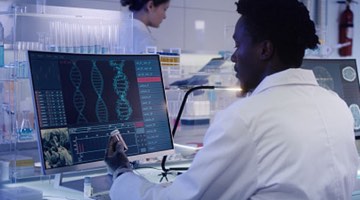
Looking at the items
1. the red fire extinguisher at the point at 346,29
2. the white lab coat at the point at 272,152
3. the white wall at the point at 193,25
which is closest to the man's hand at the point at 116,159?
the white lab coat at the point at 272,152

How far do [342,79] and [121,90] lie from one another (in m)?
1.12

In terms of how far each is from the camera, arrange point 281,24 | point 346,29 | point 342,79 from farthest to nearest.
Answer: point 346,29, point 342,79, point 281,24

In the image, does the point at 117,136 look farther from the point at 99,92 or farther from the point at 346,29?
the point at 346,29

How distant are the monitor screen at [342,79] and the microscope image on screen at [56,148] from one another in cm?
121

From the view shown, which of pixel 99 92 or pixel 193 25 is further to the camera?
pixel 193 25

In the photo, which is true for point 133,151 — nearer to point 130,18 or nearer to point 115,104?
point 115,104

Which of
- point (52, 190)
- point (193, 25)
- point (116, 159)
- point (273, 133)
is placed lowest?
point (52, 190)

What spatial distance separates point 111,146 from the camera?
1580 millimetres

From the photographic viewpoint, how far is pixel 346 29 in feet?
18.1

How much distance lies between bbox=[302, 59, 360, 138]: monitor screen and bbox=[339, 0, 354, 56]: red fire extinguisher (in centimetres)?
316

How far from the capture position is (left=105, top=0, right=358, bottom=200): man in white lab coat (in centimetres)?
114

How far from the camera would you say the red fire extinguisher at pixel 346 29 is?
5.49 meters

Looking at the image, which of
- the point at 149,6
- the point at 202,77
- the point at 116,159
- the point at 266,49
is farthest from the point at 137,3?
the point at 266,49

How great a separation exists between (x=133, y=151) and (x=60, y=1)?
1.56 meters
